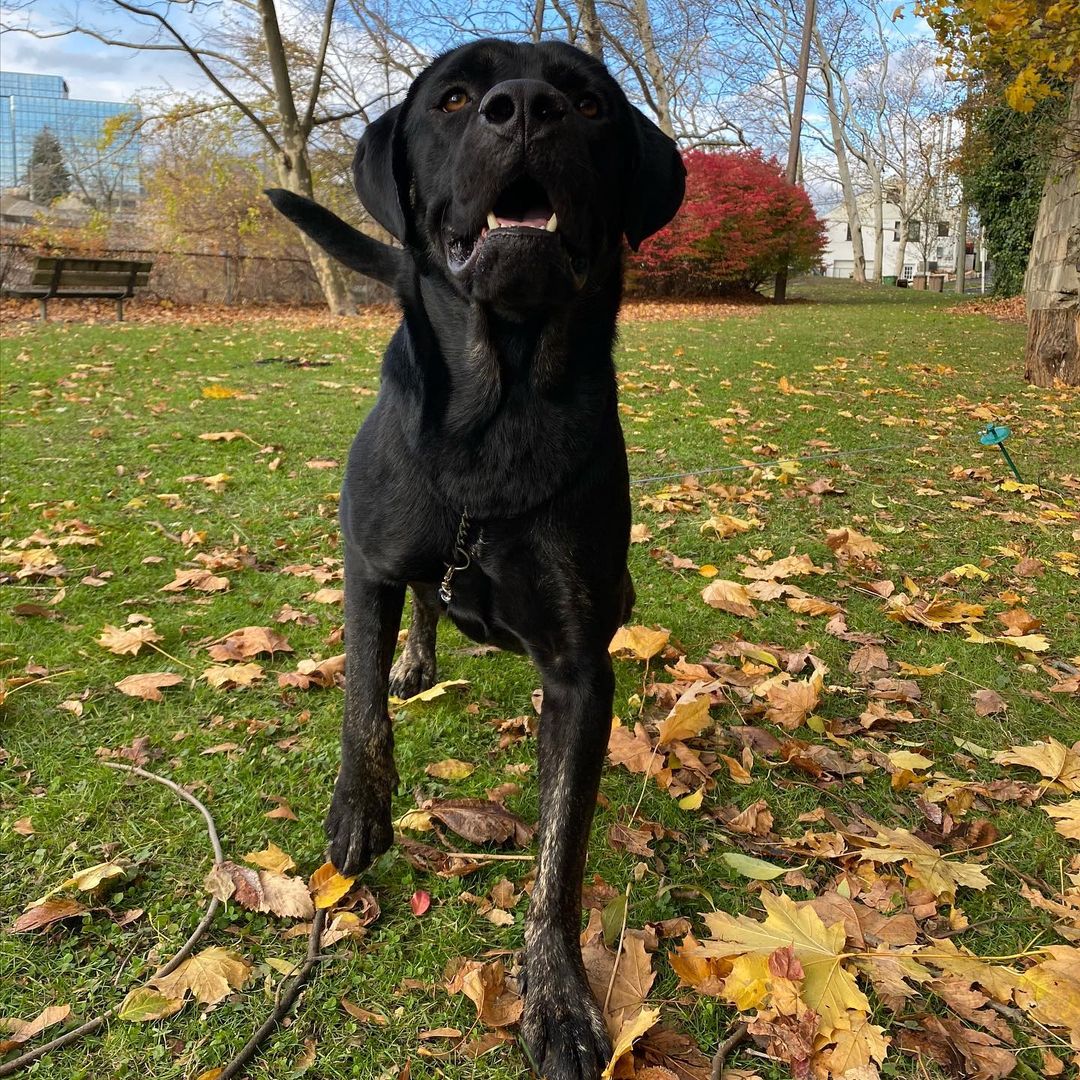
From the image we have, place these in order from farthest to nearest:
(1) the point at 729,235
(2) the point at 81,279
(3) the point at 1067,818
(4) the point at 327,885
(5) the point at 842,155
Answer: (5) the point at 842,155 < (1) the point at 729,235 < (2) the point at 81,279 < (3) the point at 1067,818 < (4) the point at 327,885

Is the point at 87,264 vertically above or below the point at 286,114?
below

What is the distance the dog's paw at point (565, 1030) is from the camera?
1.73 meters

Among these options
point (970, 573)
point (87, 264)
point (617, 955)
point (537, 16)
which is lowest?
point (617, 955)

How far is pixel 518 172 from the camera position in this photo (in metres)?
2.02

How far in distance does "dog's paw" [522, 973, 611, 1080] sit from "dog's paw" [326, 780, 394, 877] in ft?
1.88

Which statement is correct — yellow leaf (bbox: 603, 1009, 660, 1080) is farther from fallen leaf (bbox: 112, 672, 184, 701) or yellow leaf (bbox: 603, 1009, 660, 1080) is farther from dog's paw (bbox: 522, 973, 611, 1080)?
fallen leaf (bbox: 112, 672, 184, 701)

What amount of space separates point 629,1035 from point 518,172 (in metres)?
1.96

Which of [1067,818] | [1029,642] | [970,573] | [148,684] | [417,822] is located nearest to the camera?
[417,822]

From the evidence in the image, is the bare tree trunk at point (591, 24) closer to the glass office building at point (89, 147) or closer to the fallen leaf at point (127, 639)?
the glass office building at point (89, 147)

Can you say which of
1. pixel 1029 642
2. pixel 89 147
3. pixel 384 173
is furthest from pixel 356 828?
pixel 89 147

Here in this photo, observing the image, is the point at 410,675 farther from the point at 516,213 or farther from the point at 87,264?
the point at 87,264

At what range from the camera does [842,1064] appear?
1.72m

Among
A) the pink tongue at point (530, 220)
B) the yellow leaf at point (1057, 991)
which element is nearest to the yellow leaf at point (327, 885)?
the yellow leaf at point (1057, 991)

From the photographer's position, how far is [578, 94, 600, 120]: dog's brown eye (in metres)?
2.29
